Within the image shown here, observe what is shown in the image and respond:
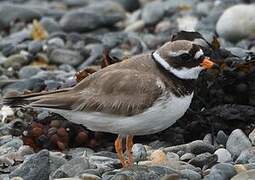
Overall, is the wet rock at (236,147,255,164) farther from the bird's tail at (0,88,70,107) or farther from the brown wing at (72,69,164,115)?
the bird's tail at (0,88,70,107)

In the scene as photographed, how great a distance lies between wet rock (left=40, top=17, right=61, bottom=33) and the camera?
14.5 m

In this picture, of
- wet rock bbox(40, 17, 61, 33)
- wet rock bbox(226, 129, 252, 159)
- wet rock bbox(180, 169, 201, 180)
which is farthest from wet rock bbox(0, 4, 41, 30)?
wet rock bbox(180, 169, 201, 180)

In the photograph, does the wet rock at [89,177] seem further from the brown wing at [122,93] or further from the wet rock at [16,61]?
the wet rock at [16,61]

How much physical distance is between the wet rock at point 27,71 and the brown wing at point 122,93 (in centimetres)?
477

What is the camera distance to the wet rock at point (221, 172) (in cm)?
630

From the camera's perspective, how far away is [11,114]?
9.12m

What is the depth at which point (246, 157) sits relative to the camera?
685 cm

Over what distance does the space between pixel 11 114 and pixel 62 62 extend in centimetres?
330

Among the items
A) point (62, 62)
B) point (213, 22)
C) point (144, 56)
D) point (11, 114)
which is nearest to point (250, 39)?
point (213, 22)

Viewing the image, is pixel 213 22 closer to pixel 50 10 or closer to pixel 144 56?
pixel 50 10

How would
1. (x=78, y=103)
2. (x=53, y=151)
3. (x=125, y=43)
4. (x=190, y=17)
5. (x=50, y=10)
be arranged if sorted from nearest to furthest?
(x=78, y=103) → (x=53, y=151) → (x=125, y=43) → (x=190, y=17) → (x=50, y=10)

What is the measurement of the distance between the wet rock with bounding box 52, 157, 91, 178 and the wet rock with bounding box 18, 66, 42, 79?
4.60 meters

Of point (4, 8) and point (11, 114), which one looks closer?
point (11, 114)

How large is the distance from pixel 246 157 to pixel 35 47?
6.65 m
